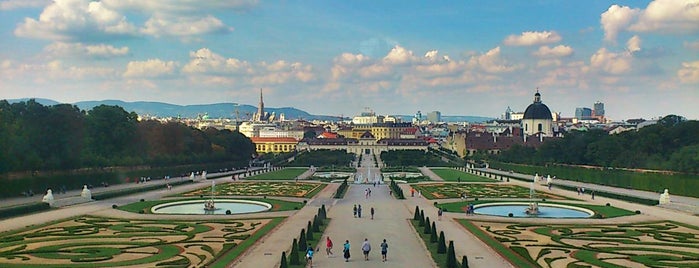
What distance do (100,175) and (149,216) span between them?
1009 inches

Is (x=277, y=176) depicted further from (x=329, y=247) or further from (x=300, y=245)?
(x=329, y=247)

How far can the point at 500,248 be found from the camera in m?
27.6

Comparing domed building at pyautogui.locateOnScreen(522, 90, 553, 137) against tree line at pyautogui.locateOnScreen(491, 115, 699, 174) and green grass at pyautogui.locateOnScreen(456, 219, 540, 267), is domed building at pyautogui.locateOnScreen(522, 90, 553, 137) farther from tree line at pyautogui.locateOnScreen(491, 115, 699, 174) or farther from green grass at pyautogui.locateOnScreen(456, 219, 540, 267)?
green grass at pyautogui.locateOnScreen(456, 219, 540, 267)

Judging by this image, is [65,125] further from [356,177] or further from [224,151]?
[224,151]

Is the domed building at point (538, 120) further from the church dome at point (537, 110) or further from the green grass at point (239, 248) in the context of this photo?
the green grass at point (239, 248)

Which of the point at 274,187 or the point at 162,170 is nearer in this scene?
the point at 274,187

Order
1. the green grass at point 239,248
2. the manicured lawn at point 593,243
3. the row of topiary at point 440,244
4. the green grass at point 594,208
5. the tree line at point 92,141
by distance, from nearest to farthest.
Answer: the row of topiary at point 440,244 → the green grass at point 239,248 → the manicured lawn at point 593,243 → the green grass at point 594,208 → the tree line at point 92,141

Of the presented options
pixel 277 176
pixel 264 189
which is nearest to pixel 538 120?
pixel 277 176

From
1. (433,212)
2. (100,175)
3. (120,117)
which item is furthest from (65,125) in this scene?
(433,212)

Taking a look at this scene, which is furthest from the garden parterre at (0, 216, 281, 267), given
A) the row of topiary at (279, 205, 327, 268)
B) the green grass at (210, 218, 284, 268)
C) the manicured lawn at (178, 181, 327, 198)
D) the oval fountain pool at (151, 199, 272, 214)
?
Answer: the manicured lawn at (178, 181, 327, 198)

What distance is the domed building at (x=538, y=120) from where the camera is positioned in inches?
5846

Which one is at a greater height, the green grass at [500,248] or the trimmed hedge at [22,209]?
the trimmed hedge at [22,209]

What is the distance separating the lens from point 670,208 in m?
44.0

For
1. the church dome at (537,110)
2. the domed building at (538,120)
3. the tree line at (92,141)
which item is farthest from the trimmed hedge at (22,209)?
the church dome at (537,110)
